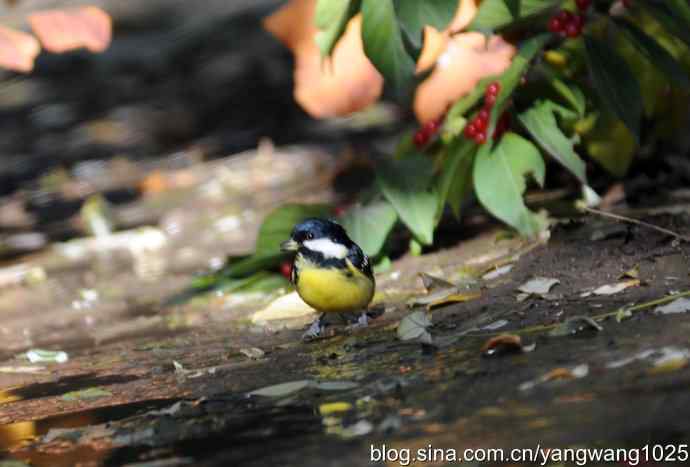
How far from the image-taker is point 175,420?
10.2 feet

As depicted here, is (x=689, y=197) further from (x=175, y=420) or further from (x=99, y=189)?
(x=99, y=189)

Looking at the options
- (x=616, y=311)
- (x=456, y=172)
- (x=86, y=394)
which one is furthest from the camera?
(x=456, y=172)

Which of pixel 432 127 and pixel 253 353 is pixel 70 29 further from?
pixel 253 353

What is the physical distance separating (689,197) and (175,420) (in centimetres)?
300

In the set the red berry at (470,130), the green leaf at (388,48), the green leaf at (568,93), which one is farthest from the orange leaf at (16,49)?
the green leaf at (568,93)

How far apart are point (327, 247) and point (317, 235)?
0.08 metres

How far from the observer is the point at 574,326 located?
335cm

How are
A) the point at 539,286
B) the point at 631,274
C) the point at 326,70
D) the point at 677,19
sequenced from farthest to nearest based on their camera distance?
the point at 326,70 < the point at 677,19 < the point at 539,286 < the point at 631,274

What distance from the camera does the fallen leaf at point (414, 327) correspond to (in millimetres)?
3742

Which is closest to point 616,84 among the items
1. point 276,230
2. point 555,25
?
point 555,25

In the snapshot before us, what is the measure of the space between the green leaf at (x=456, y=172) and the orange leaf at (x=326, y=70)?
2.25ft

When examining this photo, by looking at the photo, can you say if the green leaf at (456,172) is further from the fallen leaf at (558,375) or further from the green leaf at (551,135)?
the fallen leaf at (558,375)

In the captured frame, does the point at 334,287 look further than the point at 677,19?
No

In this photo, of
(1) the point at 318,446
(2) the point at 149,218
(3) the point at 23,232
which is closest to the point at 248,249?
(2) the point at 149,218
